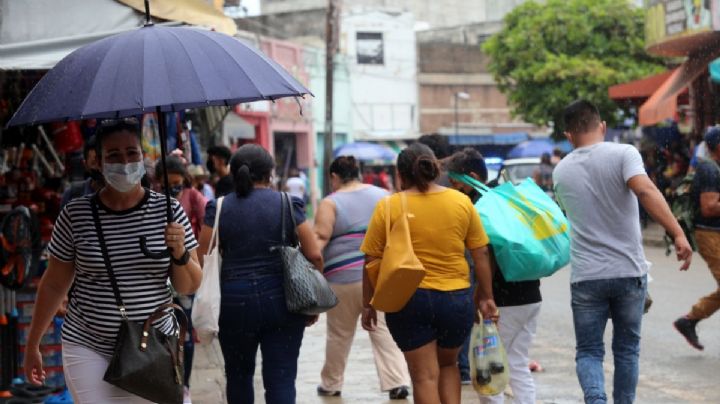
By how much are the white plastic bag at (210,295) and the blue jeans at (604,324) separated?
196cm

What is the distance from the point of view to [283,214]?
6.59m

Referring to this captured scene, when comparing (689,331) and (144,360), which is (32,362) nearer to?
(144,360)

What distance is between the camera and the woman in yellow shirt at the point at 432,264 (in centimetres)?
625

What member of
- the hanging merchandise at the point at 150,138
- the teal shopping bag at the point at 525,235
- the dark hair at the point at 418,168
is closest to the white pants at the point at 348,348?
the teal shopping bag at the point at 525,235

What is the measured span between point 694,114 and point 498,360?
20382 millimetres

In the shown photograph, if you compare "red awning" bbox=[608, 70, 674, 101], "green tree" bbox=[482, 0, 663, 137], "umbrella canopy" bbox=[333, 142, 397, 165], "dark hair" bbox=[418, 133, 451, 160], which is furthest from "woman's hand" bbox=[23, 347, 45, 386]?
"umbrella canopy" bbox=[333, 142, 397, 165]

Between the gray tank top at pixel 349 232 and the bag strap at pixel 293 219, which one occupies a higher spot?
the bag strap at pixel 293 219

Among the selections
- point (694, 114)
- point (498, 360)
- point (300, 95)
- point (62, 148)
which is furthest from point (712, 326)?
point (694, 114)

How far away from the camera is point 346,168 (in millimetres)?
8656

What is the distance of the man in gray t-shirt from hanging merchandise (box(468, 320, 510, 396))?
17.4 inches

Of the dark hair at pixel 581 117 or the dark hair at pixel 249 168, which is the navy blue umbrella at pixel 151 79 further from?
the dark hair at pixel 581 117

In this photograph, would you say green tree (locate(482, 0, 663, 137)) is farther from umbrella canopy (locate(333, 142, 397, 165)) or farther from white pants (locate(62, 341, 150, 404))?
white pants (locate(62, 341, 150, 404))

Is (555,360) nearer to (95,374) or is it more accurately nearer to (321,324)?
(321,324)

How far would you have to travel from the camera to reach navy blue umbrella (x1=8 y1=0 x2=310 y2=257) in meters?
4.64
